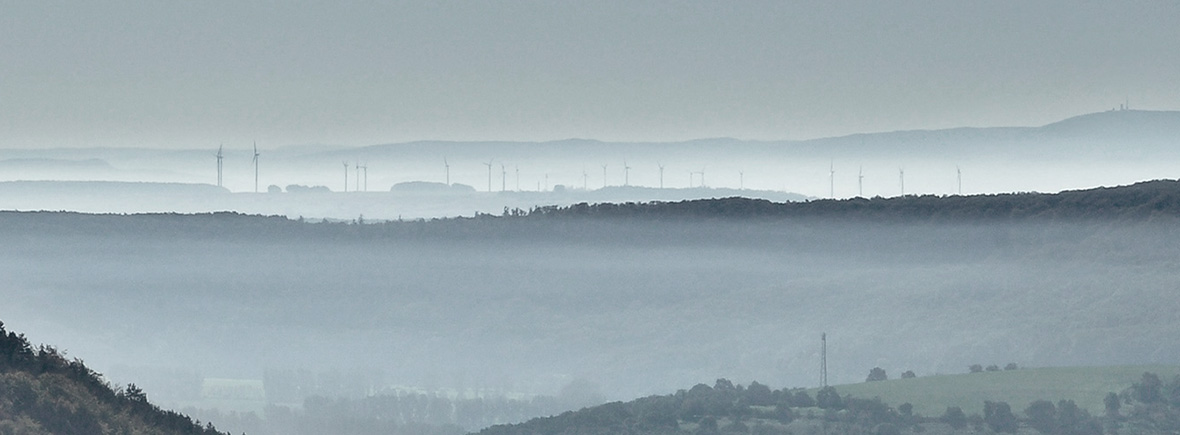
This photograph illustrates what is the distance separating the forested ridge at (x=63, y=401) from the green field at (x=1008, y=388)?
117501mm

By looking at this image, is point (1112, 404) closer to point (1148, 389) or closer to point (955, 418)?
point (1148, 389)

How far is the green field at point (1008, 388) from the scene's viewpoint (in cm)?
14900

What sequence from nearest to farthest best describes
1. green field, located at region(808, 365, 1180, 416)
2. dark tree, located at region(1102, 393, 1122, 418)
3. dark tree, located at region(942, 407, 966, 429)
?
dark tree, located at region(942, 407, 966, 429), dark tree, located at region(1102, 393, 1122, 418), green field, located at region(808, 365, 1180, 416)

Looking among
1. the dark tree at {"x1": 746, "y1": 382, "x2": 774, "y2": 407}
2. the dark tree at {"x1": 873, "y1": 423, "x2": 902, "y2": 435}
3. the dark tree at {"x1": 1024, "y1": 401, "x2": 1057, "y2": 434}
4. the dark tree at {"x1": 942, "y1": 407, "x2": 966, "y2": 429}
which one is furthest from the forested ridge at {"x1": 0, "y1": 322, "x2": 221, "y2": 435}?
the dark tree at {"x1": 746, "y1": 382, "x2": 774, "y2": 407}

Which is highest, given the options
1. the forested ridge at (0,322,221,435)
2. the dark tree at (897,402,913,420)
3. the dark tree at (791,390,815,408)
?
the forested ridge at (0,322,221,435)

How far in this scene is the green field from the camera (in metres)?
149

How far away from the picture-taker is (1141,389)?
15412 centimetres

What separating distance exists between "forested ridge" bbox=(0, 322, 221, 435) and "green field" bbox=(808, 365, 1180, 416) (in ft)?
386

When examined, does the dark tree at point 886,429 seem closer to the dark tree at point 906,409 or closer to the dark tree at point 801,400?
the dark tree at point 906,409

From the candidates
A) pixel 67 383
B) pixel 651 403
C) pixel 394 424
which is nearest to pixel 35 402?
pixel 67 383

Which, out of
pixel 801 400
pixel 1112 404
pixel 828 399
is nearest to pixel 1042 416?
pixel 1112 404

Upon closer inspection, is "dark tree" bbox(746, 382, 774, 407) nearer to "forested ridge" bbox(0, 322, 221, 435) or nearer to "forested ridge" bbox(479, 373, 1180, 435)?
"forested ridge" bbox(479, 373, 1180, 435)

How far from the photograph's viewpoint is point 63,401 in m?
26.7

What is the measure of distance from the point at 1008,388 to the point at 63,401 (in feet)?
459
